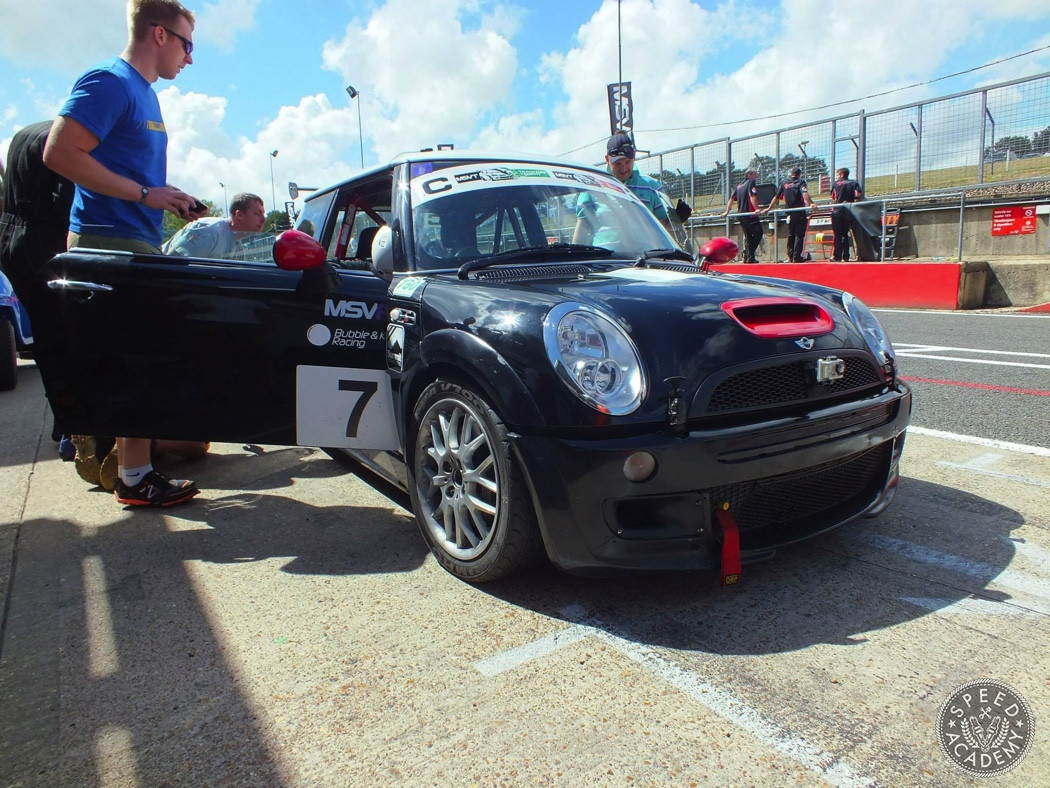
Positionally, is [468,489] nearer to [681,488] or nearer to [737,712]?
[681,488]

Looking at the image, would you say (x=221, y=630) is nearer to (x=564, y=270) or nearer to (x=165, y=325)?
(x=165, y=325)

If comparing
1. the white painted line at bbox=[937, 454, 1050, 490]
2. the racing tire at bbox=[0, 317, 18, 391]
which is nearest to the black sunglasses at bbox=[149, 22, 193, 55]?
the white painted line at bbox=[937, 454, 1050, 490]

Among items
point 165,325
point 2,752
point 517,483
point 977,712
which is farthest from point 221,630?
point 977,712

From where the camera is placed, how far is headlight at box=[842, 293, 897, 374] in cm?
259

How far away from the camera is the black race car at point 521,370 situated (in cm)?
213

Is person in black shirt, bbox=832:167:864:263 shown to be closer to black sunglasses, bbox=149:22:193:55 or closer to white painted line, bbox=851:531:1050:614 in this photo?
white painted line, bbox=851:531:1050:614

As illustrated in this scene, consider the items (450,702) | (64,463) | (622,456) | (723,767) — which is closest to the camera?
(723,767)

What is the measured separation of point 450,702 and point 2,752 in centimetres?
103

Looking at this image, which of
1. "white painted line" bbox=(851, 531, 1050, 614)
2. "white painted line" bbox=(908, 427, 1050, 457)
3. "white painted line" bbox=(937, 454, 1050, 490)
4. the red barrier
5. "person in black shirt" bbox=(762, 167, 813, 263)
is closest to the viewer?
"white painted line" bbox=(851, 531, 1050, 614)

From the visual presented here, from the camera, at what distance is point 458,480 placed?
2.51 m

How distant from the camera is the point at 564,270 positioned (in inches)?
113

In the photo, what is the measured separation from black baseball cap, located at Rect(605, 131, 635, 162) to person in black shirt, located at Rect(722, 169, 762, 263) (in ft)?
34.9

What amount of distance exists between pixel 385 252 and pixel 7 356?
5487 millimetres

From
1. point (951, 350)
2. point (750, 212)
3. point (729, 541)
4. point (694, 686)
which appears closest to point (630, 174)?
point (951, 350)
